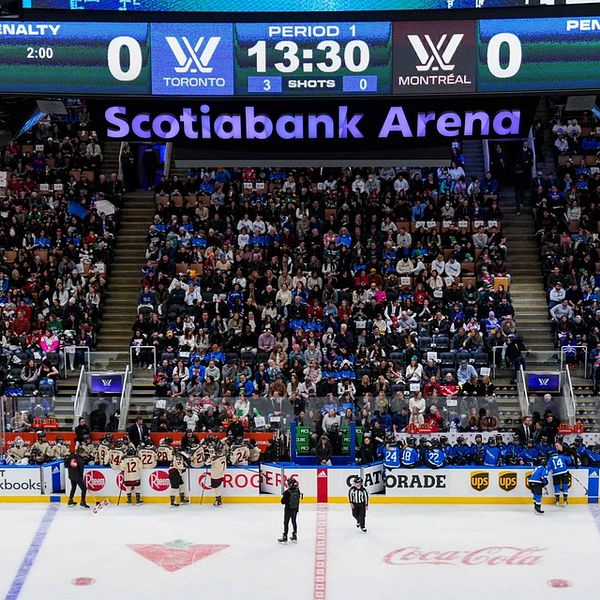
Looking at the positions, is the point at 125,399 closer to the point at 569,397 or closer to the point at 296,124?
the point at 296,124

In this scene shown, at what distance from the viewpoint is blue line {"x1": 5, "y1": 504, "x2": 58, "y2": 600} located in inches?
848

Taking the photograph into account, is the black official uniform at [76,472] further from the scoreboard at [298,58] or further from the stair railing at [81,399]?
the scoreboard at [298,58]

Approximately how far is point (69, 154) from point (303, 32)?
15036 millimetres

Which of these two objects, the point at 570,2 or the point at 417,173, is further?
the point at 417,173

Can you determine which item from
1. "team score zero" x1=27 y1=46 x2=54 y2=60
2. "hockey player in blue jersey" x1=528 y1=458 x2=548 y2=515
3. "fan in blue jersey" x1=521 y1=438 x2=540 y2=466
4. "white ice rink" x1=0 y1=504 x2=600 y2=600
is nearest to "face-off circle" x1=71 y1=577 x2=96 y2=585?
"white ice rink" x1=0 y1=504 x2=600 y2=600

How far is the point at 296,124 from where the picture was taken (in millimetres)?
24344

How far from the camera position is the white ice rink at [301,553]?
21531 mm

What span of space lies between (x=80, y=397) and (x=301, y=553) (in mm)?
8266

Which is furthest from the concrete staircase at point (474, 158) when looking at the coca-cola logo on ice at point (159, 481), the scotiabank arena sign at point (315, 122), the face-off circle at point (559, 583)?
the face-off circle at point (559, 583)

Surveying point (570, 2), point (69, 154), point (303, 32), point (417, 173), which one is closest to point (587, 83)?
point (570, 2)

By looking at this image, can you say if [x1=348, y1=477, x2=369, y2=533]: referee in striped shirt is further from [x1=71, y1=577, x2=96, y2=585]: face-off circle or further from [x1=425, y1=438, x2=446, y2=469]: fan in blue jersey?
[x1=71, y1=577, x2=96, y2=585]: face-off circle

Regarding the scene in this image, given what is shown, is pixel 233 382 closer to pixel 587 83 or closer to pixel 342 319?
pixel 342 319

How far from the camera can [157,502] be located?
27.0 metres

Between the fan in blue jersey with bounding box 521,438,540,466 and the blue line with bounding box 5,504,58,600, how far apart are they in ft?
31.7
